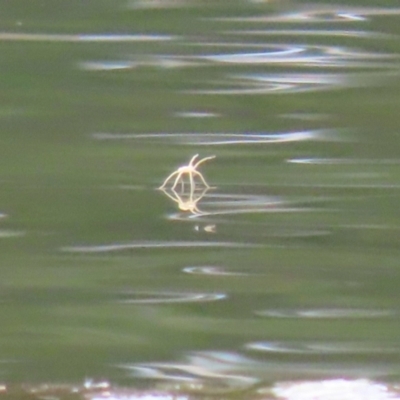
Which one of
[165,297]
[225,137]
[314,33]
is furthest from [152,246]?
[314,33]

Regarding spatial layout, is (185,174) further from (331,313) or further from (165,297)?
(331,313)

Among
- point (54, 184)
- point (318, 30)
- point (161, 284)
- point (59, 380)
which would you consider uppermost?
point (318, 30)

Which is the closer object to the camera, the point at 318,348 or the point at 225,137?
the point at 318,348

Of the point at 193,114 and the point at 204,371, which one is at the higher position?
the point at 193,114

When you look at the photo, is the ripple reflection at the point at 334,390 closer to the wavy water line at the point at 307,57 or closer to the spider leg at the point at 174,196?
the spider leg at the point at 174,196

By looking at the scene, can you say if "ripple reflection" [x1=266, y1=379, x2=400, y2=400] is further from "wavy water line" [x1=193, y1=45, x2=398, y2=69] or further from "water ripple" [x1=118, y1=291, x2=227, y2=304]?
"wavy water line" [x1=193, y1=45, x2=398, y2=69]

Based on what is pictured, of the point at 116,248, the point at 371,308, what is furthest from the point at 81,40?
the point at 371,308

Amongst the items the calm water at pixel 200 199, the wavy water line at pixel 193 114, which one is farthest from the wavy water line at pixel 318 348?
the wavy water line at pixel 193 114

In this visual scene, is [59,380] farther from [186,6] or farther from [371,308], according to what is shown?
[186,6]
